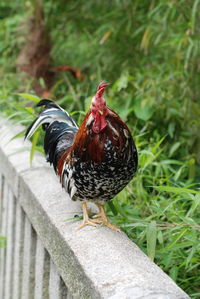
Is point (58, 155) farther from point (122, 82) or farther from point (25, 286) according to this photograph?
point (122, 82)

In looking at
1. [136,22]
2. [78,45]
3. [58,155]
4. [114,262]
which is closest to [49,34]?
[78,45]

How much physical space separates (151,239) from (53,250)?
0.32 m

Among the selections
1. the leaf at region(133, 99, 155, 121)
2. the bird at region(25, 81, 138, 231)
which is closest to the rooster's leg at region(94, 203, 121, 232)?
the bird at region(25, 81, 138, 231)

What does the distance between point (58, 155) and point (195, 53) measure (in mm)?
1293

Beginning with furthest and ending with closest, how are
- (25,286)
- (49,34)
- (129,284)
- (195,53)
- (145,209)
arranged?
(49,34), (195,53), (145,209), (25,286), (129,284)

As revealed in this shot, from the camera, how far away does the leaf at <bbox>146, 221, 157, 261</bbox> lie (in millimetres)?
1737

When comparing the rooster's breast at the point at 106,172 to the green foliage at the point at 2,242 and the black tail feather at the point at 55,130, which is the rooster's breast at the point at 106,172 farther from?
the green foliage at the point at 2,242

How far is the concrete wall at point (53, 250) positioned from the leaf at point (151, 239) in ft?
0.21

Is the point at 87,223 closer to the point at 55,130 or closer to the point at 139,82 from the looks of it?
the point at 55,130

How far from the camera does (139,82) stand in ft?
11.9

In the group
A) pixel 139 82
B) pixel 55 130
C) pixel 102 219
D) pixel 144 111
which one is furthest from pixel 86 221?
pixel 139 82

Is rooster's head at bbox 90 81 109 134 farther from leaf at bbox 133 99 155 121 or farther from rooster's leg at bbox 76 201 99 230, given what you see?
leaf at bbox 133 99 155 121

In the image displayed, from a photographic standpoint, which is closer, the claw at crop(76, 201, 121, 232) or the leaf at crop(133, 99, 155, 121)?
the claw at crop(76, 201, 121, 232)

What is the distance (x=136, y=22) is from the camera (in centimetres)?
420
